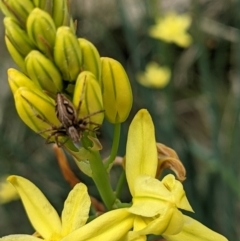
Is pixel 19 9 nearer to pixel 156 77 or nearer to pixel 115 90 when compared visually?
pixel 115 90

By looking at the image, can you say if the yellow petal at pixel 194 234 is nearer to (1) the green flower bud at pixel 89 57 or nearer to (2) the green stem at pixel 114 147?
(2) the green stem at pixel 114 147

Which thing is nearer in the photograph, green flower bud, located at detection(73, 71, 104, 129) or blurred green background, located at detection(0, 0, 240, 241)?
green flower bud, located at detection(73, 71, 104, 129)

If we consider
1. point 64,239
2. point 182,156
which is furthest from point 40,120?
point 182,156

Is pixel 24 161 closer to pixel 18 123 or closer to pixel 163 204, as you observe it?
pixel 18 123

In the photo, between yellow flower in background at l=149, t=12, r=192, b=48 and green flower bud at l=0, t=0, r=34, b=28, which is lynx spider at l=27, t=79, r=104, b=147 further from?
yellow flower in background at l=149, t=12, r=192, b=48

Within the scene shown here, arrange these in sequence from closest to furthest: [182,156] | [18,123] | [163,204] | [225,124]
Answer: [163,204] → [182,156] → [225,124] → [18,123]

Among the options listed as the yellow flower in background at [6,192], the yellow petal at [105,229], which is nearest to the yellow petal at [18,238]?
the yellow petal at [105,229]

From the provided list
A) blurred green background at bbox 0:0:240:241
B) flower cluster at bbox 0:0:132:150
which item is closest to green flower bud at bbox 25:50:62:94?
flower cluster at bbox 0:0:132:150
